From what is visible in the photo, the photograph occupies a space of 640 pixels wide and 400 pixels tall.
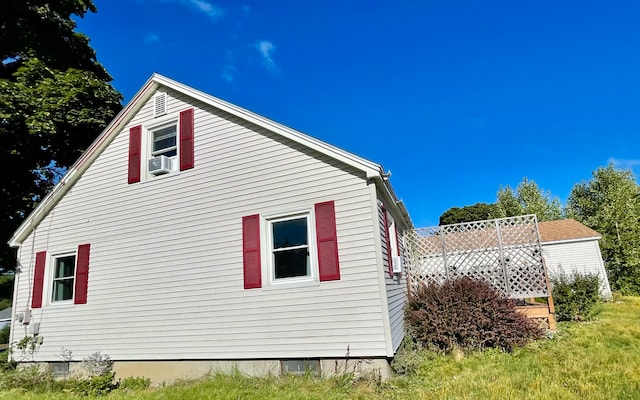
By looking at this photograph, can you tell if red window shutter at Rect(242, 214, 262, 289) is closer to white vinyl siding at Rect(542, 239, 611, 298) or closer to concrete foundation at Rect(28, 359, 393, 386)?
concrete foundation at Rect(28, 359, 393, 386)

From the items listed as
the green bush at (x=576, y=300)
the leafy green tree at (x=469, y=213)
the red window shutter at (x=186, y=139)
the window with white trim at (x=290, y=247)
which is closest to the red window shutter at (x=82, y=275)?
the red window shutter at (x=186, y=139)

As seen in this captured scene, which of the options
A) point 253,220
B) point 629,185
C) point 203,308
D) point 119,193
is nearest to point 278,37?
point 119,193

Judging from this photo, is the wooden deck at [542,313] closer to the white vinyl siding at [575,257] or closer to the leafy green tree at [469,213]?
the white vinyl siding at [575,257]

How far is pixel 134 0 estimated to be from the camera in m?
12.4

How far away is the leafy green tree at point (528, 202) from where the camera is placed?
104 ft

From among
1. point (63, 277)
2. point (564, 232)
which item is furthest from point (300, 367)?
point (564, 232)

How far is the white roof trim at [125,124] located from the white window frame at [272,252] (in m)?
→ 1.38

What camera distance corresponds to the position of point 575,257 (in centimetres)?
1984

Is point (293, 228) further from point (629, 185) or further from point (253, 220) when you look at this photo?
point (629, 185)

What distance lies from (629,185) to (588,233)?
984cm

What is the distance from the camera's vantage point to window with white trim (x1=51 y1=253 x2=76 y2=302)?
359 inches

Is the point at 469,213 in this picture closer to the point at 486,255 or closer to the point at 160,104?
the point at 486,255

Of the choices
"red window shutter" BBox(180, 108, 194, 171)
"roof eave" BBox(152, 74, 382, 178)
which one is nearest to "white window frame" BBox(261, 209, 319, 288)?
"roof eave" BBox(152, 74, 382, 178)

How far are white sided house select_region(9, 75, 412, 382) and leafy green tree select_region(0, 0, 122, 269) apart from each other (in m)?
4.11
